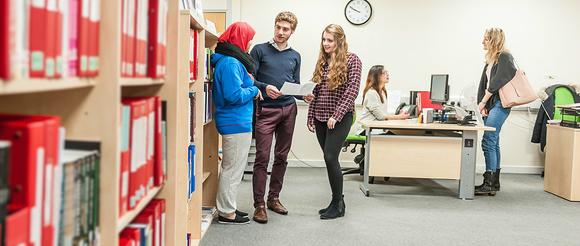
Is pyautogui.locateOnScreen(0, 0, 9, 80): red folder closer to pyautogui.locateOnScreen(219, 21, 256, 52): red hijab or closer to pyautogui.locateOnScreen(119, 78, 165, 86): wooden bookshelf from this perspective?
pyautogui.locateOnScreen(119, 78, 165, 86): wooden bookshelf

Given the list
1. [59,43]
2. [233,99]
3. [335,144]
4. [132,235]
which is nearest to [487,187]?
[335,144]

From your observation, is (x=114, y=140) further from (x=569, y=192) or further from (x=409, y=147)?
(x=569, y=192)

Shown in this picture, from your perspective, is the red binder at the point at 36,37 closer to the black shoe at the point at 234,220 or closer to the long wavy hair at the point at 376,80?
the black shoe at the point at 234,220

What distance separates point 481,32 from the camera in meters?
5.80

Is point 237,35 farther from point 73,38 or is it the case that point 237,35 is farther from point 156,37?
point 73,38

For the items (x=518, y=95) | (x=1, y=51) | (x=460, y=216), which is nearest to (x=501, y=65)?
(x=518, y=95)

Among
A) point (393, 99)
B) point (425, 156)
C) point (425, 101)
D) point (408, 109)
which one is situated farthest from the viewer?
point (393, 99)

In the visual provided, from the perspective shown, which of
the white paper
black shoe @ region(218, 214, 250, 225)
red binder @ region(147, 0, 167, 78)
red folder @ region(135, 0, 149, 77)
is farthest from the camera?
the white paper

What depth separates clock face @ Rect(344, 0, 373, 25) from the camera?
227 inches

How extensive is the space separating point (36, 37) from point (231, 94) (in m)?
2.13

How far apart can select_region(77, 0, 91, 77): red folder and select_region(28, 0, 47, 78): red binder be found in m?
0.14

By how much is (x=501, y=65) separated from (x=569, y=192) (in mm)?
1159

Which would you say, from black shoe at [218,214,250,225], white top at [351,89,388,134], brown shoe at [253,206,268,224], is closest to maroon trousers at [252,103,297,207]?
brown shoe at [253,206,268,224]

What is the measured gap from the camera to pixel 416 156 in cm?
431
